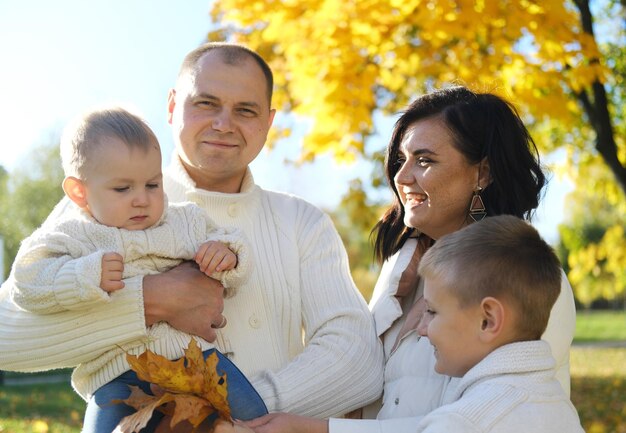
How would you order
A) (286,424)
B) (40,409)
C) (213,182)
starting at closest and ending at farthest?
(286,424), (213,182), (40,409)

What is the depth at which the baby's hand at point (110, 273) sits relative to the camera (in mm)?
2527

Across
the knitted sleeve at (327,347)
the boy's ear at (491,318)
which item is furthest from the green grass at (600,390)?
the boy's ear at (491,318)

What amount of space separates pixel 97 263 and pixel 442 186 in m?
1.24

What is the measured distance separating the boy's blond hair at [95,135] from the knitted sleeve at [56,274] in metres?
0.20

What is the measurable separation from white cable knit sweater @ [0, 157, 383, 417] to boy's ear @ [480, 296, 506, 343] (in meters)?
0.64

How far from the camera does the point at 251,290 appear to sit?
3.04 m

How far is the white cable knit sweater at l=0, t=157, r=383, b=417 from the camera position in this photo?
261cm

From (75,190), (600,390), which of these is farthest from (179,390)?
(600,390)

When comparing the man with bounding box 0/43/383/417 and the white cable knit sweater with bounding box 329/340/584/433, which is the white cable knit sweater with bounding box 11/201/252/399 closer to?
the man with bounding box 0/43/383/417

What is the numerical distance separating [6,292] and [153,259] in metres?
0.53

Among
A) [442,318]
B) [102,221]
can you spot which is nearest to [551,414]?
[442,318]

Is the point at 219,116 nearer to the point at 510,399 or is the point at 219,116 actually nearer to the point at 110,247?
the point at 110,247


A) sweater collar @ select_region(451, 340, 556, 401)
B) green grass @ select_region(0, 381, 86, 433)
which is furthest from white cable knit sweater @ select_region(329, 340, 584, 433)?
green grass @ select_region(0, 381, 86, 433)

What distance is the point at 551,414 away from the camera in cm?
231
